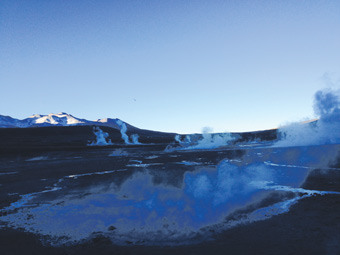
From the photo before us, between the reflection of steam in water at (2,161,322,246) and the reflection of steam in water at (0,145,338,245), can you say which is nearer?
the reflection of steam in water at (0,145,338,245)

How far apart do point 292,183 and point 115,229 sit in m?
12.7

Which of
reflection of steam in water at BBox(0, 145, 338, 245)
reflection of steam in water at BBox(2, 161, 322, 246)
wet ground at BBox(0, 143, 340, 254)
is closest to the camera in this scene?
wet ground at BBox(0, 143, 340, 254)

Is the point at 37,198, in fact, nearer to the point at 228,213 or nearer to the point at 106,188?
the point at 106,188

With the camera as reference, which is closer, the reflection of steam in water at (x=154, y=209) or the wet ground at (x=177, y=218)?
the wet ground at (x=177, y=218)

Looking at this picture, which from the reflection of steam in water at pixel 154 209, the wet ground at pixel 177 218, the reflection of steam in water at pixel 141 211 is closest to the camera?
the wet ground at pixel 177 218

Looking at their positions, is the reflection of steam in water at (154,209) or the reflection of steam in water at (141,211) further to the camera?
the reflection of steam in water at (141,211)

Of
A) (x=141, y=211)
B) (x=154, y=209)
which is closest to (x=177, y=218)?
(x=154, y=209)

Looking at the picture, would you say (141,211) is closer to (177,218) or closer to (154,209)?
(154,209)

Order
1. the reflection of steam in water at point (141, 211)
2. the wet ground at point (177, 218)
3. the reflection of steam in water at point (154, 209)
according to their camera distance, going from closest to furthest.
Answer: the wet ground at point (177, 218) → the reflection of steam in water at point (154, 209) → the reflection of steam in water at point (141, 211)

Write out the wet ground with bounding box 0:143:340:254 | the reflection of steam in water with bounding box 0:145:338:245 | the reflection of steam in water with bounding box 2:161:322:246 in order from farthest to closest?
the reflection of steam in water with bounding box 2:161:322:246
the reflection of steam in water with bounding box 0:145:338:245
the wet ground with bounding box 0:143:340:254

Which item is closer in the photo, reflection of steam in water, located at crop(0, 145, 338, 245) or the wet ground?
the wet ground

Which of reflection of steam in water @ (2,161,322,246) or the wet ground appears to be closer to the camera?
the wet ground

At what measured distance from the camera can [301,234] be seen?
8305 mm

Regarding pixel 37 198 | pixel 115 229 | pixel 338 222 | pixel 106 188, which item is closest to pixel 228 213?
pixel 338 222
